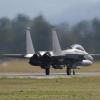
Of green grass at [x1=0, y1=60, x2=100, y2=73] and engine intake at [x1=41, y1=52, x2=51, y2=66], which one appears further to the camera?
green grass at [x1=0, y1=60, x2=100, y2=73]

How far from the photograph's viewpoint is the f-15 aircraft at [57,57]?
57.4 m

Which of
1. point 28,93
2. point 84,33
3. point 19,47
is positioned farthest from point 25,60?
point 28,93

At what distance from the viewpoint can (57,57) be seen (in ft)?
191

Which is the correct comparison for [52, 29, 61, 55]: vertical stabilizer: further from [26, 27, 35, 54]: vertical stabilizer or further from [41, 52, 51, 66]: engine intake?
[26, 27, 35, 54]: vertical stabilizer

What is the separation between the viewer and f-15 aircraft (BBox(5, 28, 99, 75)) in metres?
57.4

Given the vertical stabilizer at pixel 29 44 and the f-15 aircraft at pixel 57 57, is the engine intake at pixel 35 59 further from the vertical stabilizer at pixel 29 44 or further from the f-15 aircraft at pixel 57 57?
the vertical stabilizer at pixel 29 44

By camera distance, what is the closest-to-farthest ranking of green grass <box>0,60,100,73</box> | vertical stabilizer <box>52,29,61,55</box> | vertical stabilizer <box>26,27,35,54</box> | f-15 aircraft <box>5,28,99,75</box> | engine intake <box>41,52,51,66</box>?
engine intake <box>41,52,51,66</box>
f-15 aircraft <box>5,28,99,75</box>
vertical stabilizer <box>52,29,61,55</box>
green grass <box>0,60,100,73</box>
vertical stabilizer <box>26,27,35,54</box>

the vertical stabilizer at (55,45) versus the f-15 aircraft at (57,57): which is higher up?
the vertical stabilizer at (55,45)

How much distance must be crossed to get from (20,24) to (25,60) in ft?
24.3

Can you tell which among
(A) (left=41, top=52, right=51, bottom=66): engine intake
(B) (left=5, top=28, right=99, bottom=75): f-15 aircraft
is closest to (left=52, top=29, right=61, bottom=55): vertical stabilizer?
(B) (left=5, top=28, right=99, bottom=75): f-15 aircraft

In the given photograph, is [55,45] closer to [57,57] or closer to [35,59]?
[57,57]

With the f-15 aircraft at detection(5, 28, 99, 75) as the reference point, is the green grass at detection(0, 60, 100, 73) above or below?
below

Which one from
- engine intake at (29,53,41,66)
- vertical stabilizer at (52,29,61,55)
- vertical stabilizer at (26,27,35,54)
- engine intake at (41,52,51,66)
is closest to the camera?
engine intake at (29,53,41,66)

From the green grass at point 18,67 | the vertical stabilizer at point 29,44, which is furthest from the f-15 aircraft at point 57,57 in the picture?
the green grass at point 18,67
